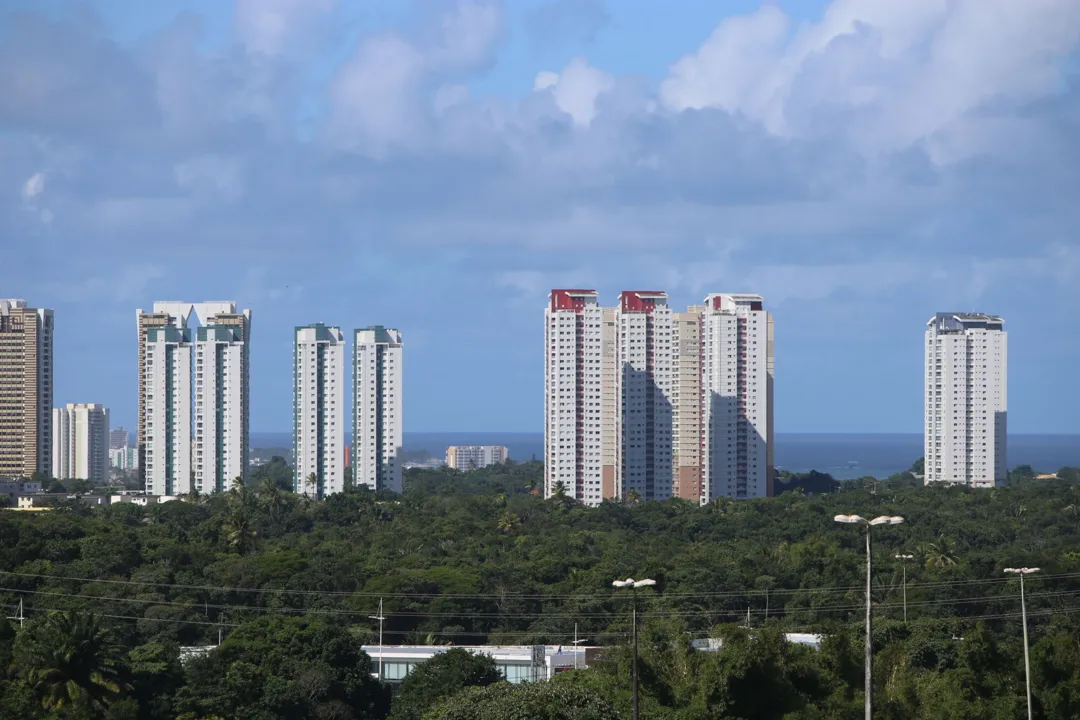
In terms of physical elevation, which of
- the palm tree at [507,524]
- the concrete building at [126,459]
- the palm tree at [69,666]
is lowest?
the palm tree at [69,666]

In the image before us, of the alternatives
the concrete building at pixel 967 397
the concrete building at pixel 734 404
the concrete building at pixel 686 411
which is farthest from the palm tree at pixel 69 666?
the concrete building at pixel 967 397

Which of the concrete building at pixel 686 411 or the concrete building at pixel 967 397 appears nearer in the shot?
the concrete building at pixel 686 411

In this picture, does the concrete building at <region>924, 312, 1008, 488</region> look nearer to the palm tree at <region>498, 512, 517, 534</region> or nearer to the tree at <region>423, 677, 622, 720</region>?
the palm tree at <region>498, 512, 517, 534</region>

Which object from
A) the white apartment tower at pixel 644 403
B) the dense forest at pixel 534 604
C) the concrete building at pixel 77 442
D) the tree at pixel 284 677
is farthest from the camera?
the concrete building at pixel 77 442

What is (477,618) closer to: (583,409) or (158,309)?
(583,409)

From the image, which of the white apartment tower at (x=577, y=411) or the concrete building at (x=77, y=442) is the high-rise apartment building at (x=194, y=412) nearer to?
the white apartment tower at (x=577, y=411)

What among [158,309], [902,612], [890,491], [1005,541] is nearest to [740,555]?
[902,612]

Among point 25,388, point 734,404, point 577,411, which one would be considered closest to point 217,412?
point 25,388
